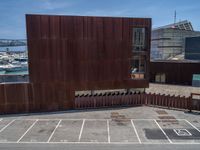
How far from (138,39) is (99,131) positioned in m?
11.3

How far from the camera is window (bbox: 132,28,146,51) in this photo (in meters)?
21.3

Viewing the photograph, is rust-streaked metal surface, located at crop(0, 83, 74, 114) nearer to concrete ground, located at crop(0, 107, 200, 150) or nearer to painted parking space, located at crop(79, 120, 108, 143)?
concrete ground, located at crop(0, 107, 200, 150)

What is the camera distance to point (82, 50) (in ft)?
65.1

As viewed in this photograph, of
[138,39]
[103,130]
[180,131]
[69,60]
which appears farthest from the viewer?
[138,39]

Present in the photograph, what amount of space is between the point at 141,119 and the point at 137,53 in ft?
24.6

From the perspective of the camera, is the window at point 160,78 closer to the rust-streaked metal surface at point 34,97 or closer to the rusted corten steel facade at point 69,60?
the rusted corten steel facade at point 69,60

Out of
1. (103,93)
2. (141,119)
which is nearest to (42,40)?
(103,93)

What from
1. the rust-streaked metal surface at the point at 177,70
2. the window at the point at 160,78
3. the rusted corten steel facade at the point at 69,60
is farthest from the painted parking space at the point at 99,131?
the window at the point at 160,78

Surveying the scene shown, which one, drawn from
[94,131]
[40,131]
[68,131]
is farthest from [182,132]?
[40,131]

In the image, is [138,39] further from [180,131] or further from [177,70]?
[177,70]

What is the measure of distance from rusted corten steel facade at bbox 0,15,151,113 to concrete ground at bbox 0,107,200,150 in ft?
5.28

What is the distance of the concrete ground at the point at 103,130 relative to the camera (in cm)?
1240

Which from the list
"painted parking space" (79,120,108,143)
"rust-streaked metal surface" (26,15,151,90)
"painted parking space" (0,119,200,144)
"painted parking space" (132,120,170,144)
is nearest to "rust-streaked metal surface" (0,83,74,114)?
"rust-streaked metal surface" (26,15,151,90)

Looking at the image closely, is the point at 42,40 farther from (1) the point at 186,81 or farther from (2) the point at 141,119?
(1) the point at 186,81
